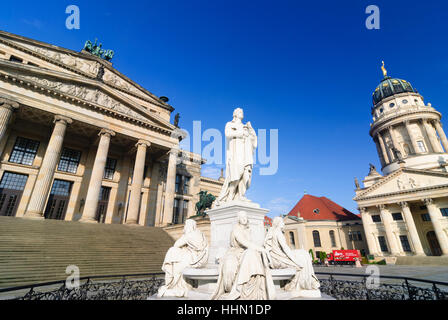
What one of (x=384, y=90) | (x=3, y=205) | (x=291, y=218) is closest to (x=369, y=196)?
(x=291, y=218)

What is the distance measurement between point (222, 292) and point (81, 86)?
26244mm

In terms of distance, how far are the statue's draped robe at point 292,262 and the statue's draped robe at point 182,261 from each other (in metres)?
1.48

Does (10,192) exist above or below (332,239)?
above

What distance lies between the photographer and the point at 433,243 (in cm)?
3534

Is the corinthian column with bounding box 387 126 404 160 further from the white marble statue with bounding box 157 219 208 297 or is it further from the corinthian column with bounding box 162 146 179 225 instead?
the white marble statue with bounding box 157 219 208 297

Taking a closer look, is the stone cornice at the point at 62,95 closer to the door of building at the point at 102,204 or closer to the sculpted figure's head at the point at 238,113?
the door of building at the point at 102,204

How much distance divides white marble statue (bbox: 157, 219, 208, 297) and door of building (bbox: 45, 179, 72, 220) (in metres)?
23.6

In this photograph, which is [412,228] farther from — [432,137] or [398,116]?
[398,116]

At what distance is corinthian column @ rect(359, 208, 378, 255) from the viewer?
36875mm

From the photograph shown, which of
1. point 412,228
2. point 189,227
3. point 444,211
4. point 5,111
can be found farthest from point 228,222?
point 444,211

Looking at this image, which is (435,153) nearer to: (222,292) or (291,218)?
(291,218)

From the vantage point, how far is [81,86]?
22.4 m

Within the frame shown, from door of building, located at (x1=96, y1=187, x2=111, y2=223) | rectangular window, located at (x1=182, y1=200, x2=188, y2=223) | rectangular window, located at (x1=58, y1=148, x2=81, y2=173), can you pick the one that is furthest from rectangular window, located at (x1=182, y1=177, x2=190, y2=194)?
rectangular window, located at (x1=58, y1=148, x2=81, y2=173)

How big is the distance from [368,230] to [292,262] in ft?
142
